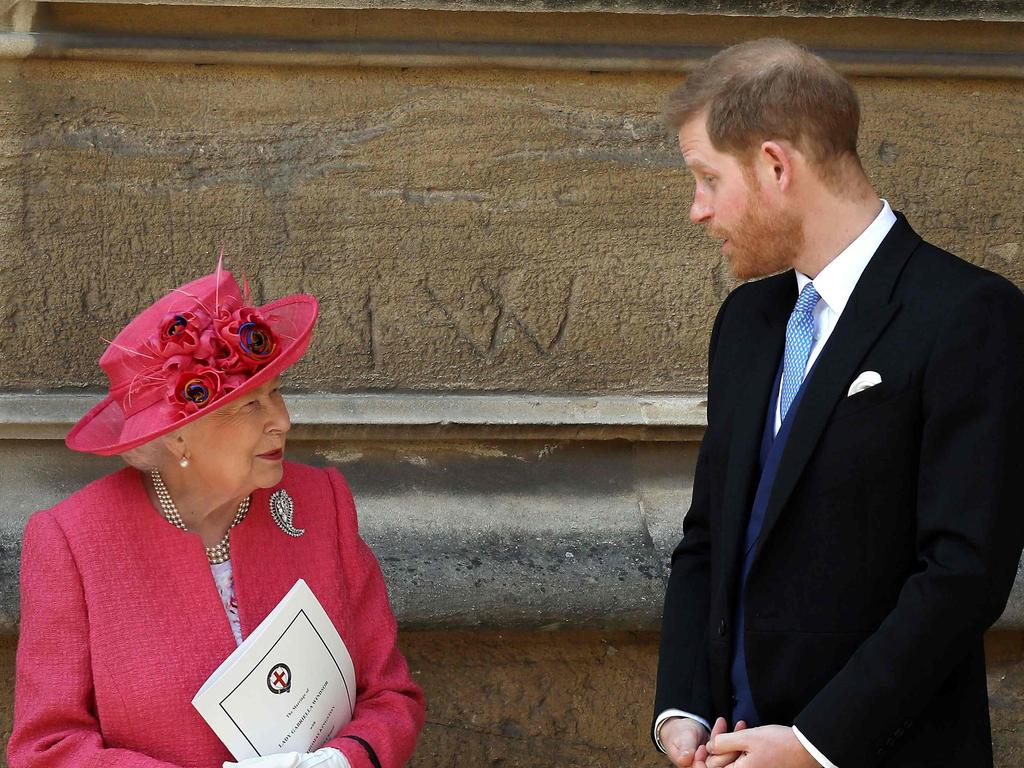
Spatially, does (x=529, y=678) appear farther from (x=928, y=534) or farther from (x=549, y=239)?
(x=928, y=534)

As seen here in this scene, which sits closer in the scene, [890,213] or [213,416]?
[890,213]

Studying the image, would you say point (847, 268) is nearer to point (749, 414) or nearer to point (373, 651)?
point (749, 414)

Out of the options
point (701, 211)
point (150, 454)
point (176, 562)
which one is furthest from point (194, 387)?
point (701, 211)

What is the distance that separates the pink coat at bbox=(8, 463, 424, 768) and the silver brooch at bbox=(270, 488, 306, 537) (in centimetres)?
1

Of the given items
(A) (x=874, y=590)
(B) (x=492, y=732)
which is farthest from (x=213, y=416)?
(B) (x=492, y=732)

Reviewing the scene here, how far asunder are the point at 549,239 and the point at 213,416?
4.34 ft

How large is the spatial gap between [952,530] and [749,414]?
394mm

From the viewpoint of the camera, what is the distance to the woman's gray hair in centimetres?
228

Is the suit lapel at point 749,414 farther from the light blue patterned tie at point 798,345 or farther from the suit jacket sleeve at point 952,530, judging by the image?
the suit jacket sleeve at point 952,530

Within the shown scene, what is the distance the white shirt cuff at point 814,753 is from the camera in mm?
1907

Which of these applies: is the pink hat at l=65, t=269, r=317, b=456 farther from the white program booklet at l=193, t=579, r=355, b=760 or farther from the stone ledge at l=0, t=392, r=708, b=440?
the stone ledge at l=0, t=392, r=708, b=440

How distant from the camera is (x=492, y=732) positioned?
3.45m

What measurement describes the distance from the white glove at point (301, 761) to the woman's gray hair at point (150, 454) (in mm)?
528

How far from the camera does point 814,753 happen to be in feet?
6.29
